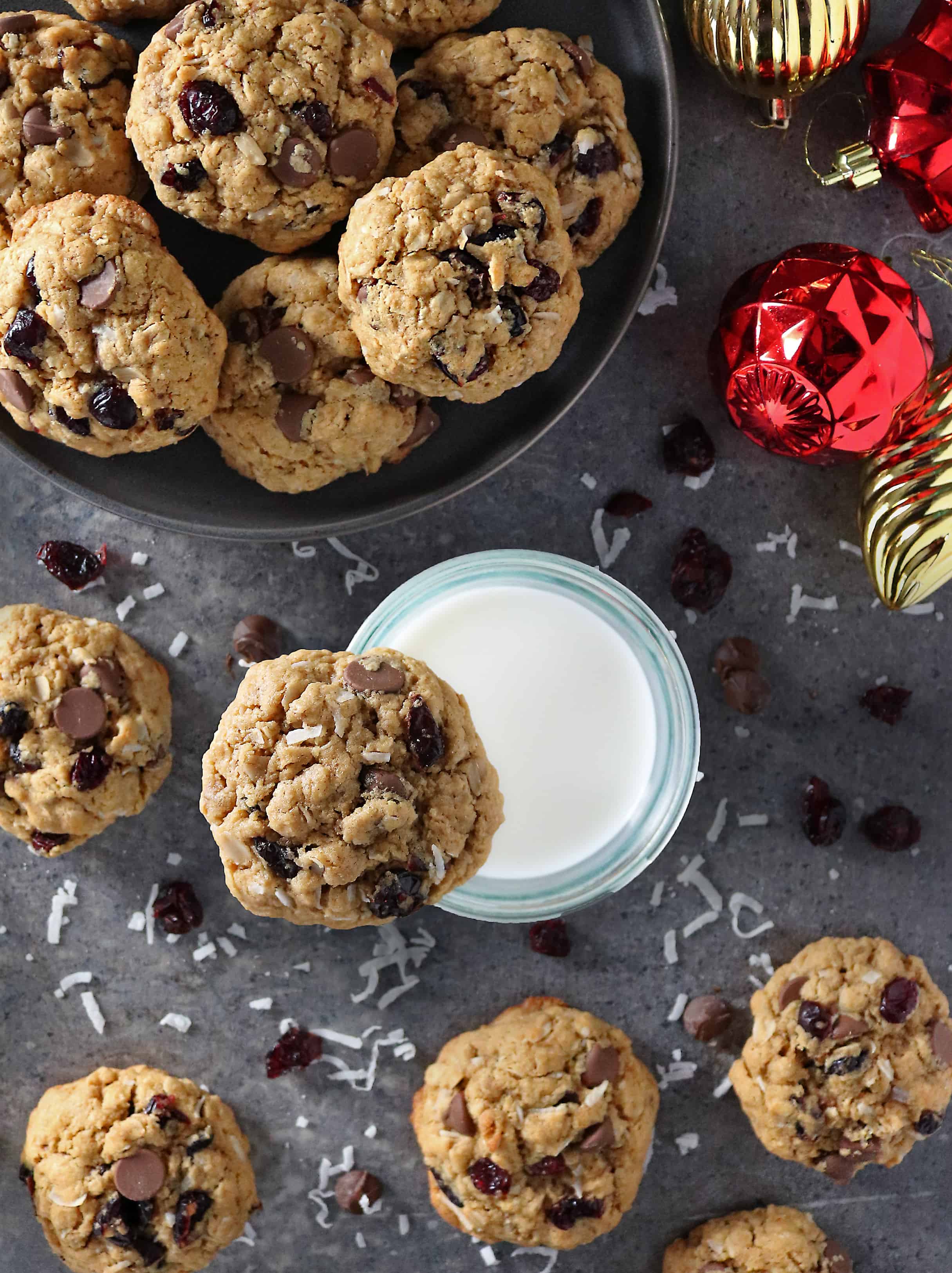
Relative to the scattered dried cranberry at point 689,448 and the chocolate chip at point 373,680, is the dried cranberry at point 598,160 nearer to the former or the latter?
the scattered dried cranberry at point 689,448

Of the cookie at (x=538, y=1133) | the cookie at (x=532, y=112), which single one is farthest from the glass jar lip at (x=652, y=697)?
the cookie at (x=532, y=112)

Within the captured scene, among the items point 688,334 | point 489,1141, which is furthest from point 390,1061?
point 688,334

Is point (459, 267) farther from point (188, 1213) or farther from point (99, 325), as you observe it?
point (188, 1213)

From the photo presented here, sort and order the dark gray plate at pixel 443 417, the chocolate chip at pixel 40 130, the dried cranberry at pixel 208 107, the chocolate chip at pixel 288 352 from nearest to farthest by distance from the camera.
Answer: the dried cranberry at pixel 208 107 < the chocolate chip at pixel 40 130 < the chocolate chip at pixel 288 352 < the dark gray plate at pixel 443 417

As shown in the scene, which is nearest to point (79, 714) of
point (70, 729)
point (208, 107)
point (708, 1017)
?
point (70, 729)

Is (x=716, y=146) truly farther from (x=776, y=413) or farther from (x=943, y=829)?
(x=943, y=829)
